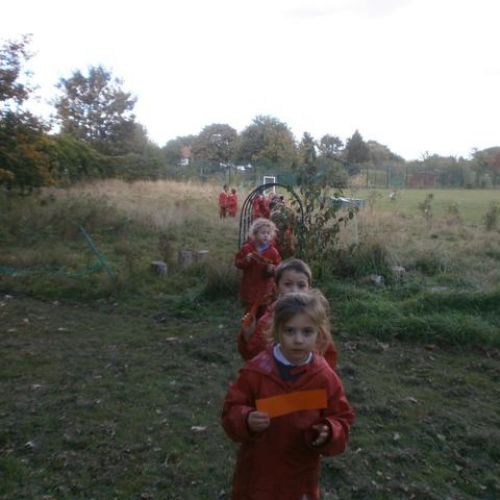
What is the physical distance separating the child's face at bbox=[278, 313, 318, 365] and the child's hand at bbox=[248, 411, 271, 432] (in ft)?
0.96

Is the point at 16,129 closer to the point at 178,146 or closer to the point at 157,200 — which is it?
the point at 157,200

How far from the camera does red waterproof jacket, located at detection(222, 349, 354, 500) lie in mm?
2244

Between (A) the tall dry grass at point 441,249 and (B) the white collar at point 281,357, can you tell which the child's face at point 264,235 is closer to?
(B) the white collar at point 281,357

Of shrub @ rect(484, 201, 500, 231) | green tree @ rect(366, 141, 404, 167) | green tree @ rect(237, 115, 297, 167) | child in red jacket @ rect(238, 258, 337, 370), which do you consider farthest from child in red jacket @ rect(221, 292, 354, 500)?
Result: green tree @ rect(366, 141, 404, 167)

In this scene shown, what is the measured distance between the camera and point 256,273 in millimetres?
5523

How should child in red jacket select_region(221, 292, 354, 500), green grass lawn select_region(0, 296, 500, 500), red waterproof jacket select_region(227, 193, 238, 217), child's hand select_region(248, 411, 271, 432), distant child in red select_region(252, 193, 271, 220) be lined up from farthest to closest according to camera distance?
red waterproof jacket select_region(227, 193, 238, 217), distant child in red select_region(252, 193, 271, 220), green grass lawn select_region(0, 296, 500, 500), child in red jacket select_region(221, 292, 354, 500), child's hand select_region(248, 411, 271, 432)

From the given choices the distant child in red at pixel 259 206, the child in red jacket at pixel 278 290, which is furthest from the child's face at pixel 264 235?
the distant child in red at pixel 259 206

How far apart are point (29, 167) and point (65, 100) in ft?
127

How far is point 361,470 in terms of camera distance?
3.74 m

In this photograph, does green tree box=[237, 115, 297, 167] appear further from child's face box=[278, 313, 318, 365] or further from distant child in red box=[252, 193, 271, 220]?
child's face box=[278, 313, 318, 365]

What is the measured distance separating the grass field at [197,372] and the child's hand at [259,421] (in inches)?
65.0

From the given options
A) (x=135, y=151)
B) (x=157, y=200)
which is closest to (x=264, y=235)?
(x=157, y=200)

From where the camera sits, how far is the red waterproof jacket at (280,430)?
224 cm

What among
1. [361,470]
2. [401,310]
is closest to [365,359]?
[401,310]
